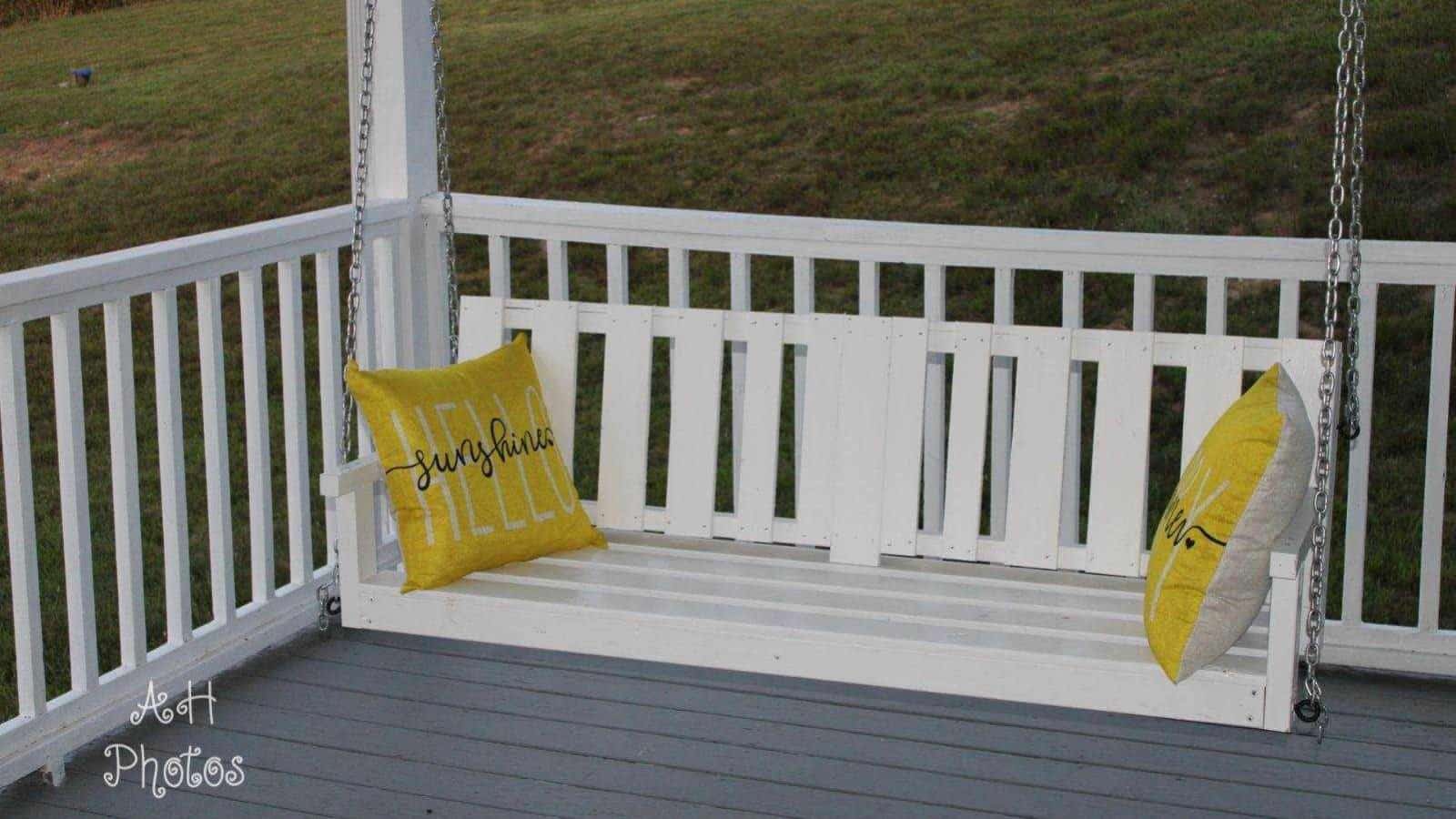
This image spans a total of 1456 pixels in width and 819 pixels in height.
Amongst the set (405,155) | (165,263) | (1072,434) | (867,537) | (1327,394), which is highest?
(405,155)

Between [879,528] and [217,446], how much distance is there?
122 cm

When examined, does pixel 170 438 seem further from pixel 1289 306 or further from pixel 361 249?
pixel 1289 306

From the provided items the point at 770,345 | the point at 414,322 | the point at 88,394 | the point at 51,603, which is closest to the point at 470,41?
the point at 88,394

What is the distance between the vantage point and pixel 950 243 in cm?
321

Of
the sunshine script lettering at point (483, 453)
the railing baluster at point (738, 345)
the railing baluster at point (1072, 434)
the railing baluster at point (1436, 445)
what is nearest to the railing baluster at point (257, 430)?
the sunshine script lettering at point (483, 453)

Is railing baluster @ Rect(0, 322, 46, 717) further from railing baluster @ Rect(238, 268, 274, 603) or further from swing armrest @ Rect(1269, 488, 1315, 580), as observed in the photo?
swing armrest @ Rect(1269, 488, 1315, 580)

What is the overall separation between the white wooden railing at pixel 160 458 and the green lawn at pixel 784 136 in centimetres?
227

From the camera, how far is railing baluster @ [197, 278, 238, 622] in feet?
9.85

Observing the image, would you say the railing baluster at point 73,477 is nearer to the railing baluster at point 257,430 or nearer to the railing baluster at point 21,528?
→ the railing baluster at point 21,528

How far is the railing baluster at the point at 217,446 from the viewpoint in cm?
300

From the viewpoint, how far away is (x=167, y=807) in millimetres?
2666

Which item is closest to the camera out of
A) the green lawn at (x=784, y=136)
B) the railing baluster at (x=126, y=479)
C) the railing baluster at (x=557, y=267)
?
the railing baluster at (x=126, y=479)

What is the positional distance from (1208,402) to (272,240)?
1694 mm

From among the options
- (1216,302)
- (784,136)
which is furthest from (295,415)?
(784,136)
